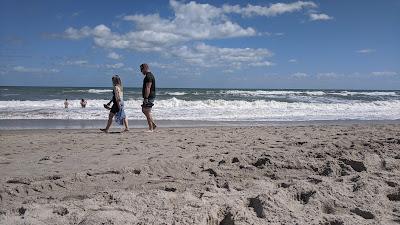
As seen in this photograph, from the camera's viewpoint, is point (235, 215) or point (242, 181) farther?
point (242, 181)

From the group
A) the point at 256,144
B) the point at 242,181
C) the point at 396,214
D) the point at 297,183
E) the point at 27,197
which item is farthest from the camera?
the point at 256,144

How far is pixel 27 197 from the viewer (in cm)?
357

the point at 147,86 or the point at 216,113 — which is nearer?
the point at 147,86

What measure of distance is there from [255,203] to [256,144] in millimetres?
3445

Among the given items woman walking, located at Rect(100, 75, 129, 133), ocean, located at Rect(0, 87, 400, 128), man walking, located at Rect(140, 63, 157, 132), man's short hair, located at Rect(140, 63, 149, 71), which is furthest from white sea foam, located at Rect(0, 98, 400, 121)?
man's short hair, located at Rect(140, 63, 149, 71)

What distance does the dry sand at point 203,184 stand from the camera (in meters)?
3.04

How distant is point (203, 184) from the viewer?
397cm

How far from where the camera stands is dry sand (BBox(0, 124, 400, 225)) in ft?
9.97

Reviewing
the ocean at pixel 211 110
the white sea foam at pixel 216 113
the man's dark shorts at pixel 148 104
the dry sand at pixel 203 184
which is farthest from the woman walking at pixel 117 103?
the white sea foam at pixel 216 113

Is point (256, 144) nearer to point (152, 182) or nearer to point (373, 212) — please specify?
point (152, 182)

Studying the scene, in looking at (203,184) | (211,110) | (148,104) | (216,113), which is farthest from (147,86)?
(211,110)

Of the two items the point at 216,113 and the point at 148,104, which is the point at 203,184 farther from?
the point at 216,113

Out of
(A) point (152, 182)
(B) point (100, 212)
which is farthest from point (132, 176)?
(B) point (100, 212)

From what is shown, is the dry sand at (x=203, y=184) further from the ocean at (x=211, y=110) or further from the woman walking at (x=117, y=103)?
the ocean at (x=211, y=110)
